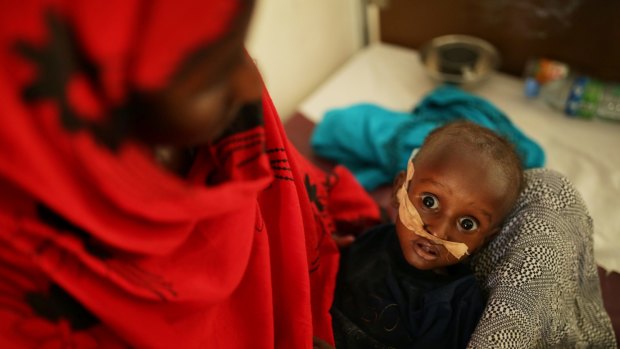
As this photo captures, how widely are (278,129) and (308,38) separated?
3.29ft

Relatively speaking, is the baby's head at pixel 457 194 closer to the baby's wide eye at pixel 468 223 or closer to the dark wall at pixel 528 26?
the baby's wide eye at pixel 468 223

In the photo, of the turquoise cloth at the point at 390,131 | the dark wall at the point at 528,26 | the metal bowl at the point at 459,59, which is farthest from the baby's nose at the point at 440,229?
the dark wall at the point at 528,26

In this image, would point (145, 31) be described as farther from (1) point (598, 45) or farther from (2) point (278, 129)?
(1) point (598, 45)

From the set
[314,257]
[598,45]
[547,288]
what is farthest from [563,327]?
[598,45]

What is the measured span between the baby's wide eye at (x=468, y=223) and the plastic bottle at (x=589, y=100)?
0.83 metres

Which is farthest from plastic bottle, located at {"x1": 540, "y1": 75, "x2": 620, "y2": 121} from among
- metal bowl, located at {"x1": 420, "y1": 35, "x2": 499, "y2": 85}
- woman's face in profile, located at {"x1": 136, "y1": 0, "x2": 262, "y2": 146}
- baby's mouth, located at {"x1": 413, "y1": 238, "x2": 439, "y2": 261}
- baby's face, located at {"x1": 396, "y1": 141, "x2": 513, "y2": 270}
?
woman's face in profile, located at {"x1": 136, "y1": 0, "x2": 262, "y2": 146}

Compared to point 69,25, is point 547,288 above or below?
below

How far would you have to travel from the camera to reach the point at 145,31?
392 mm

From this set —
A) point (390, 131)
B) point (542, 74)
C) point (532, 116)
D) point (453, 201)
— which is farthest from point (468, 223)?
point (542, 74)

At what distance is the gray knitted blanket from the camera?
2.50ft

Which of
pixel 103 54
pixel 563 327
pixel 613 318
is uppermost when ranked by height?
pixel 103 54

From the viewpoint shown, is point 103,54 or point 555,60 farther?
point 555,60

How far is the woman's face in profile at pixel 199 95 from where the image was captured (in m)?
0.41

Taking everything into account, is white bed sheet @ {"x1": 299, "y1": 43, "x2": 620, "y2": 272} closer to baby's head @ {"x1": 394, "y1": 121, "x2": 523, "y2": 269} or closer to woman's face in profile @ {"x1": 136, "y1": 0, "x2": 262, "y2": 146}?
baby's head @ {"x1": 394, "y1": 121, "x2": 523, "y2": 269}
